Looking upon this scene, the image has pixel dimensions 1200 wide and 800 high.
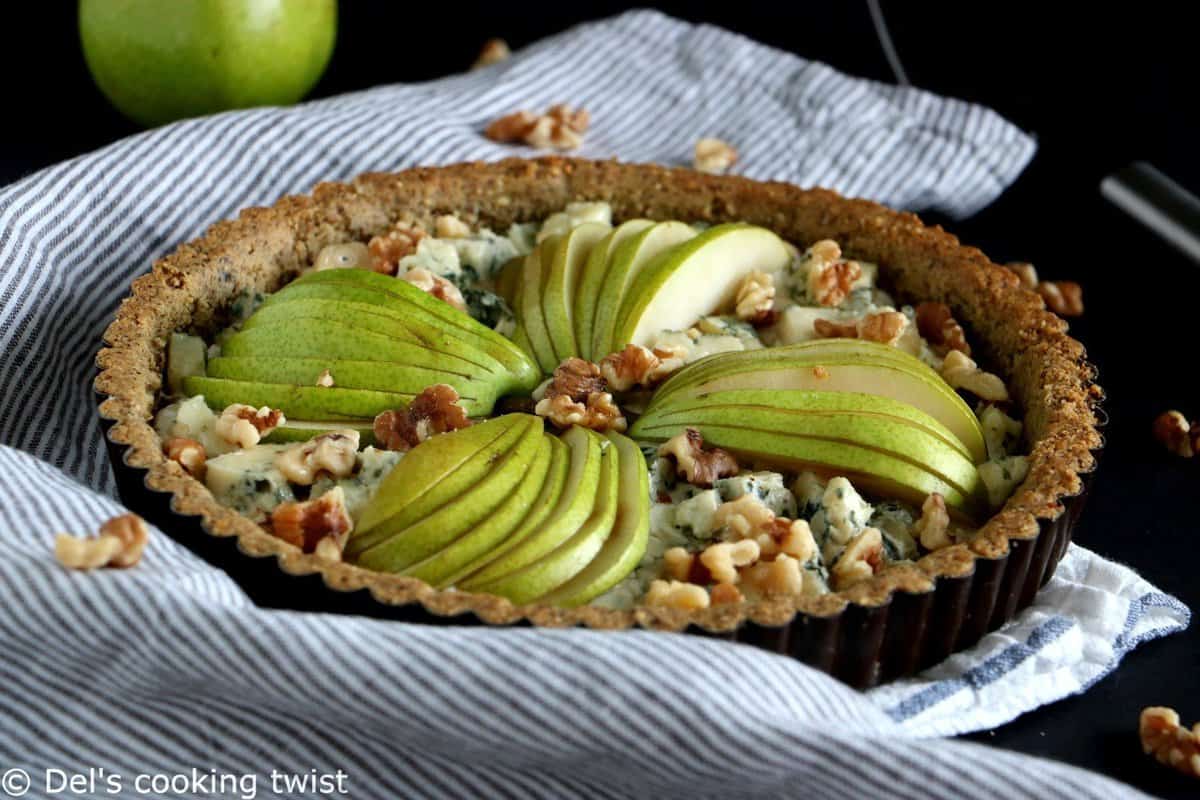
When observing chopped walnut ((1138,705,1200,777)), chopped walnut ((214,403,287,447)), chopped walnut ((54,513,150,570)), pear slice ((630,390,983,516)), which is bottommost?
chopped walnut ((1138,705,1200,777))

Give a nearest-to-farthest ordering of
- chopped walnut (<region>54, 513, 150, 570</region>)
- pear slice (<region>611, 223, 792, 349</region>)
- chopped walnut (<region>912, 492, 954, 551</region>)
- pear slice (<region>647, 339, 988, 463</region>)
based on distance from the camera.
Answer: chopped walnut (<region>54, 513, 150, 570</region>) < chopped walnut (<region>912, 492, 954, 551</region>) < pear slice (<region>647, 339, 988, 463</region>) < pear slice (<region>611, 223, 792, 349</region>)

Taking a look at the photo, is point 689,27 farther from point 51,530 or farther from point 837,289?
point 51,530

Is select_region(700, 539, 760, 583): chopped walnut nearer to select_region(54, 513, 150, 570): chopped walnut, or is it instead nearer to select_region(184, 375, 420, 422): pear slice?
select_region(184, 375, 420, 422): pear slice

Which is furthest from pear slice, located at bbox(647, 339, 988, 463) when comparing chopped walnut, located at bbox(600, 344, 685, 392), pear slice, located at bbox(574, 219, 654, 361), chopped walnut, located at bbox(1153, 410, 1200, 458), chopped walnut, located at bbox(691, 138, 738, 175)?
chopped walnut, located at bbox(691, 138, 738, 175)

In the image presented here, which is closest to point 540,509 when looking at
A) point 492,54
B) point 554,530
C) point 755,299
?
point 554,530

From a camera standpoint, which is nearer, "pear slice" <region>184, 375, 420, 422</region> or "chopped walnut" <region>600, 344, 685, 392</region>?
"pear slice" <region>184, 375, 420, 422</region>

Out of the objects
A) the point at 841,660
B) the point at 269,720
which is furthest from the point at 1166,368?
the point at 269,720

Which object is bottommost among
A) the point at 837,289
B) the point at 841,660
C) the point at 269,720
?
the point at 269,720

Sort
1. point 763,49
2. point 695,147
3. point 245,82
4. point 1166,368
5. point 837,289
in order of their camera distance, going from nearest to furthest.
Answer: point 837,289
point 1166,368
point 245,82
point 695,147
point 763,49
